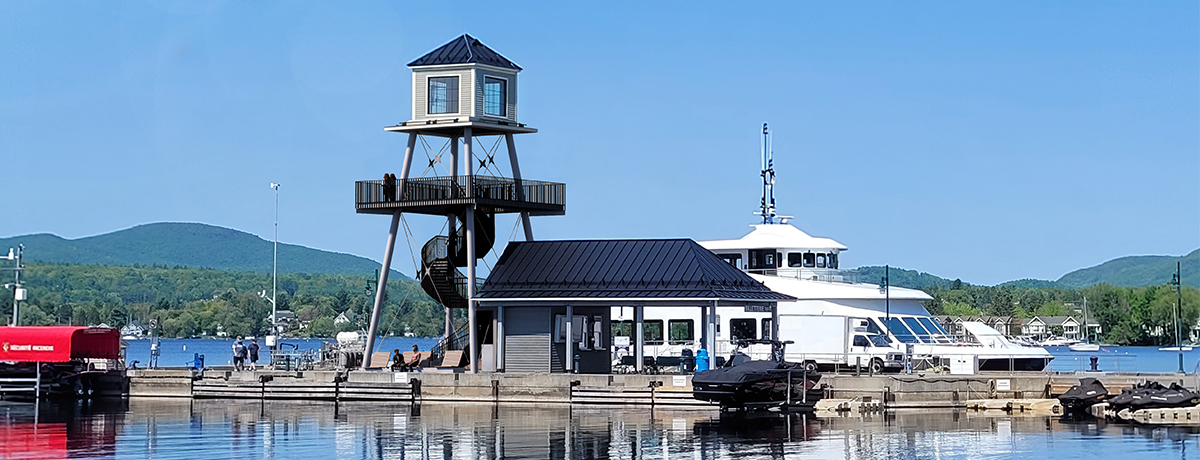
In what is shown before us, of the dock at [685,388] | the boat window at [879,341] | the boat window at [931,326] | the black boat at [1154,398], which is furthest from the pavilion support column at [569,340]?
the black boat at [1154,398]

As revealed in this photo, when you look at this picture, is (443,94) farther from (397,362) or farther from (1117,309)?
(1117,309)

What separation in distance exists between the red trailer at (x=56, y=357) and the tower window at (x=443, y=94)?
1442cm

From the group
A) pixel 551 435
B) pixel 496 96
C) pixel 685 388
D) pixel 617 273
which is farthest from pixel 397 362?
pixel 551 435

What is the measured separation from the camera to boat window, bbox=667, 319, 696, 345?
57.2 meters

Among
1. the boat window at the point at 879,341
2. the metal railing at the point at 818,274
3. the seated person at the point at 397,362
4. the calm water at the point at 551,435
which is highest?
the metal railing at the point at 818,274

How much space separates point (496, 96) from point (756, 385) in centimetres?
1325

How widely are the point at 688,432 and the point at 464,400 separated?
39.2 feet

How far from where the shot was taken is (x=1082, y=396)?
154 ft

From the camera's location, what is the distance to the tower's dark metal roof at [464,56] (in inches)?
2062

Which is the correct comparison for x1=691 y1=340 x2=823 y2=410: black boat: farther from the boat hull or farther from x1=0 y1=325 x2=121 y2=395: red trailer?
x1=0 y1=325 x2=121 y2=395: red trailer

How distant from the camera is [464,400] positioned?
5103 centimetres

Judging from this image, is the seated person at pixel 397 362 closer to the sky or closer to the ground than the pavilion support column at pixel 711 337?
closer to the ground

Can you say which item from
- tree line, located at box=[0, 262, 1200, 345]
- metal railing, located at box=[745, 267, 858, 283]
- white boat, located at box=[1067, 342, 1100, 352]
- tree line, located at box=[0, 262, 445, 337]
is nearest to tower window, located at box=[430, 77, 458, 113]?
metal railing, located at box=[745, 267, 858, 283]

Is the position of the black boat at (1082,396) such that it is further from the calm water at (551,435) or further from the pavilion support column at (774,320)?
the pavilion support column at (774,320)
